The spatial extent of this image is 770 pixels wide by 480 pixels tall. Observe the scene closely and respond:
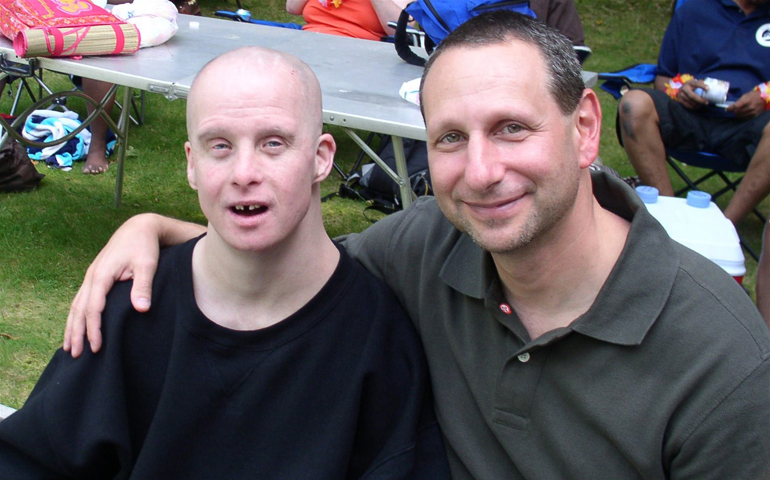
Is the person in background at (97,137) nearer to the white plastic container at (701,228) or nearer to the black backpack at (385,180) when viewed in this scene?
the black backpack at (385,180)

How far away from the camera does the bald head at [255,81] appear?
1640 millimetres

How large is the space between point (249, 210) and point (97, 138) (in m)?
4.64

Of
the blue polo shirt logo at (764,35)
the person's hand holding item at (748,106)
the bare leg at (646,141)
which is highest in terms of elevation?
the blue polo shirt logo at (764,35)

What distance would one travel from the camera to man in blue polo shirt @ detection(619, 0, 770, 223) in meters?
4.85

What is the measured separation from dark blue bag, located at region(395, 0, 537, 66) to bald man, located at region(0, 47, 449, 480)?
7.99 feet

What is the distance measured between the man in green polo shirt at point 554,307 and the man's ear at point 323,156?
23cm

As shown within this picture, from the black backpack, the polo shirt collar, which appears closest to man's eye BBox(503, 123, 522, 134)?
the polo shirt collar

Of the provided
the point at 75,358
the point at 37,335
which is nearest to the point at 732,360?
the point at 75,358

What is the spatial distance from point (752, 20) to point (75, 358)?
496 centimetres

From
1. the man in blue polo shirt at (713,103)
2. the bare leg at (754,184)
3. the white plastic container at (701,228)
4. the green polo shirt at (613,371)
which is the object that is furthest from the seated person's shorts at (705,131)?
the green polo shirt at (613,371)

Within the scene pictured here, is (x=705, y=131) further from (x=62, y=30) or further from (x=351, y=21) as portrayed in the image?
(x=62, y=30)

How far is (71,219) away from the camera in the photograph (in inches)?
189

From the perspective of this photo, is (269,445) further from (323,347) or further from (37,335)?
(37,335)

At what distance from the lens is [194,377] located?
1.69 m
